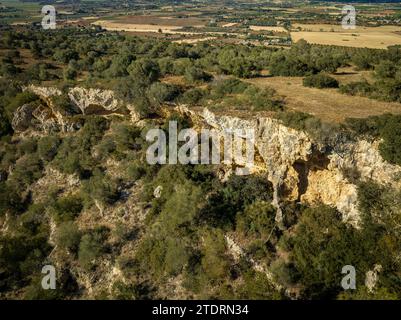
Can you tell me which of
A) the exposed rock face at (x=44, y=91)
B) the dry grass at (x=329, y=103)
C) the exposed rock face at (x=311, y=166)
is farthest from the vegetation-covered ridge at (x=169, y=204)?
the dry grass at (x=329, y=103)

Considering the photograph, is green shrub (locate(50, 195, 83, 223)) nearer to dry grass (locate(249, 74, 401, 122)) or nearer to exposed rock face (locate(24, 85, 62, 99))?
exposed rock face (locate(24, 85, 62, 99))

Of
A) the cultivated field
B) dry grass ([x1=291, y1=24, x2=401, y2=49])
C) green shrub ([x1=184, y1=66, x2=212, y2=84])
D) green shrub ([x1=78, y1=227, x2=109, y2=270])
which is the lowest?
green shrub ([x1=78, y1=227, x2=109, y2=270])

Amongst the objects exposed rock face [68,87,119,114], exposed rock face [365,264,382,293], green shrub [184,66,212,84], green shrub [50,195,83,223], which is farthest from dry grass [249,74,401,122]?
green shrub [50,195,83,223]

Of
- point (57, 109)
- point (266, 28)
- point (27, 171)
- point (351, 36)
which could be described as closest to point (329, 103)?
point (57, 109)

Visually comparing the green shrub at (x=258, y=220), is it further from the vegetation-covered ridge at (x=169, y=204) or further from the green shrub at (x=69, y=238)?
the green shrub at (x=69, y=238)
